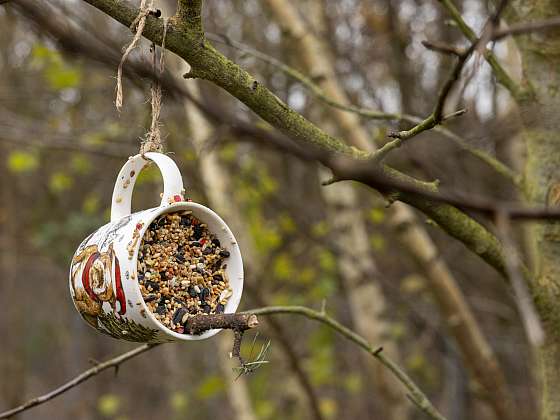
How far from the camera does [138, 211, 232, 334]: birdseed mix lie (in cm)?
154

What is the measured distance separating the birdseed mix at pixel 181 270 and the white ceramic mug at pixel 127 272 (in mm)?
21

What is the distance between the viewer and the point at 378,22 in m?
5.47

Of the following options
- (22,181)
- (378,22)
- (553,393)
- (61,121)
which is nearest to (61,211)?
(22,181)

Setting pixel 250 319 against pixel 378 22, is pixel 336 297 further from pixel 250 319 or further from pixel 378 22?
pixel 250 319

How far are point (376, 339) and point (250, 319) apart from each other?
3387mm

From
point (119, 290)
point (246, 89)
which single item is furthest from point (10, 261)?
point (246, 89)

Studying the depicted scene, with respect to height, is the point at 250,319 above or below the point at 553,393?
below

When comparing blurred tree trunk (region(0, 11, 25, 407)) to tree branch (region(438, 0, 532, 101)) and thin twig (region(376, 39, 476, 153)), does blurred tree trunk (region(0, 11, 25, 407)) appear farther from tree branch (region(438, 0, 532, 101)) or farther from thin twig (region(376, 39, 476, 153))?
thin twig (region(376, 39, 476, 153))

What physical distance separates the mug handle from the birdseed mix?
74 mm

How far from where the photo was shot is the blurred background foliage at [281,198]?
493cm

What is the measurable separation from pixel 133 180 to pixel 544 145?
3.81 ft

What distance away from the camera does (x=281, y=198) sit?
235 inches

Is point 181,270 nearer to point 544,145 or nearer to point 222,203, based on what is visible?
point 544,145

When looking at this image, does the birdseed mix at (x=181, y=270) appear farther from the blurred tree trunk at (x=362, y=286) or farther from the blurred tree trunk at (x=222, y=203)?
the blurred tree trunk at (x=222, y=203)
